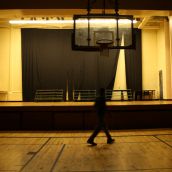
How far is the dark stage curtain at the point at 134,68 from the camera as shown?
17766 mm

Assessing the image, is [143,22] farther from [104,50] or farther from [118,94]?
[104,50]

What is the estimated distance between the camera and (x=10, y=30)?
58.9 feet

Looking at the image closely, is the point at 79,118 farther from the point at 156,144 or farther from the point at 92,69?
the point at 92,69

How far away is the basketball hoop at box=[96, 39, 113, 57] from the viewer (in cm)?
816

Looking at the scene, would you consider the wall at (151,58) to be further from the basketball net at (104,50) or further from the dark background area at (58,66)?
the basketball net at (104,50)

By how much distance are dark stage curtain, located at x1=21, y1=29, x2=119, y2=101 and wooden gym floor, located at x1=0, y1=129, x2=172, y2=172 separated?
820 centimetres

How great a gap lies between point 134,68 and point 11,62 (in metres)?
7.21

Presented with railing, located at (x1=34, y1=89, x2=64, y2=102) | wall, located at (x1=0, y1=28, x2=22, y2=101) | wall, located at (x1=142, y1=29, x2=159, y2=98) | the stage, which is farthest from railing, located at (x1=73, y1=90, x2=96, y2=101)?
the stage

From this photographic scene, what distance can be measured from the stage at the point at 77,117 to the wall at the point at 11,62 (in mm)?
7724

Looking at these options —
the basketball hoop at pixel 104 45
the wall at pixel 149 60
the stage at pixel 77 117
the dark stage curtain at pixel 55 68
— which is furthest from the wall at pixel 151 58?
the basketball hoop at pixel 104 45

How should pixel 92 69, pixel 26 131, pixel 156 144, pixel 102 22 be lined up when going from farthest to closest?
pixel 92 69 → pixel 26 131 → pixel 102 22 → pixel 156 144
